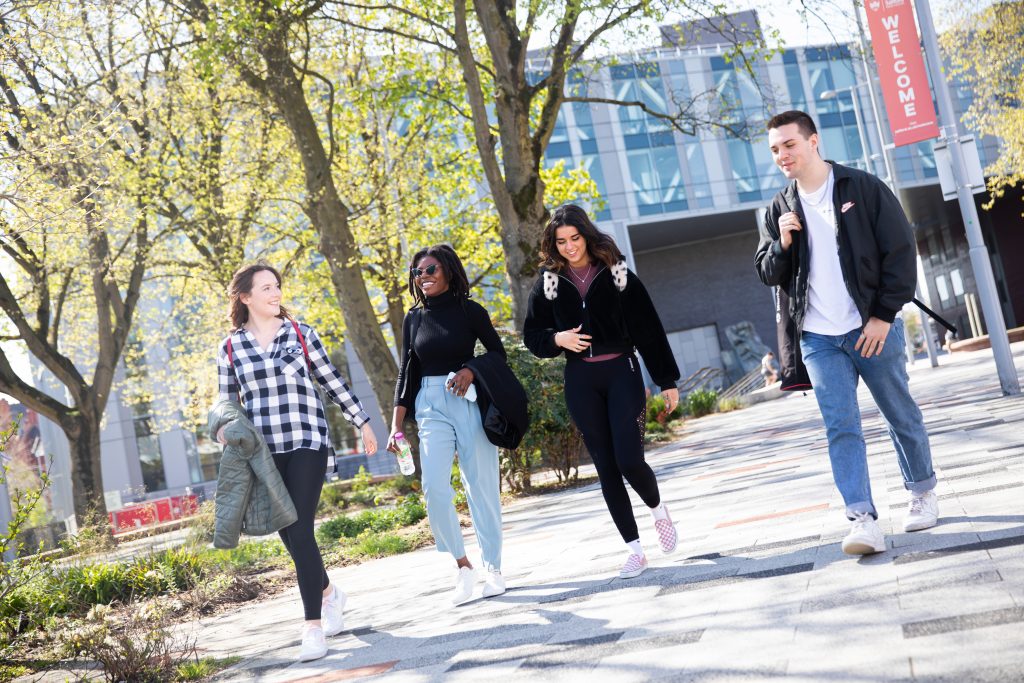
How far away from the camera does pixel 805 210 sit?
4.91 m

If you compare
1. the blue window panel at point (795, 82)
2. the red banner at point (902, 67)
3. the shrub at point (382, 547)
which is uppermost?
the blue window panel at point (795, 82)

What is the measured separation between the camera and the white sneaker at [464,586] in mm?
5977

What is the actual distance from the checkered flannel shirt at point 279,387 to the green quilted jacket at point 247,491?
15cm

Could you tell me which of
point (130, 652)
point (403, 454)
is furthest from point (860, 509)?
point (130, 652)

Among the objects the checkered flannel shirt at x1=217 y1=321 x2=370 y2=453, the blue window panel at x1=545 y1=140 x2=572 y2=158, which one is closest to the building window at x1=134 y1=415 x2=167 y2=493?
the blue window panel at x1=545 y1=140 x2=572 y2=158

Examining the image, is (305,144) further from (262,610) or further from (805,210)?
(805,210)

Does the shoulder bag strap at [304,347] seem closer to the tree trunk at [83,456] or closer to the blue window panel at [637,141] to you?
the tree trunk at [83,456]

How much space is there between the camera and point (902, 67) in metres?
14.6

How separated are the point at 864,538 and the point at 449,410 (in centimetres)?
245

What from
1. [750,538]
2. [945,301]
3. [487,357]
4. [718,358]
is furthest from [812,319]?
[945,301]

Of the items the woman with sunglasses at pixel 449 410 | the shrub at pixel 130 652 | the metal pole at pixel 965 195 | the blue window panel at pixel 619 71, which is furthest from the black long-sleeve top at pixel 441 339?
the blue window panel at pixel 619 71

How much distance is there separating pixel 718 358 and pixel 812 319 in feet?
159

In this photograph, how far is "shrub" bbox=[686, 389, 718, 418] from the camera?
94.0ft

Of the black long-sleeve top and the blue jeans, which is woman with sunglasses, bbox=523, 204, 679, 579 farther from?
the blue jeans
